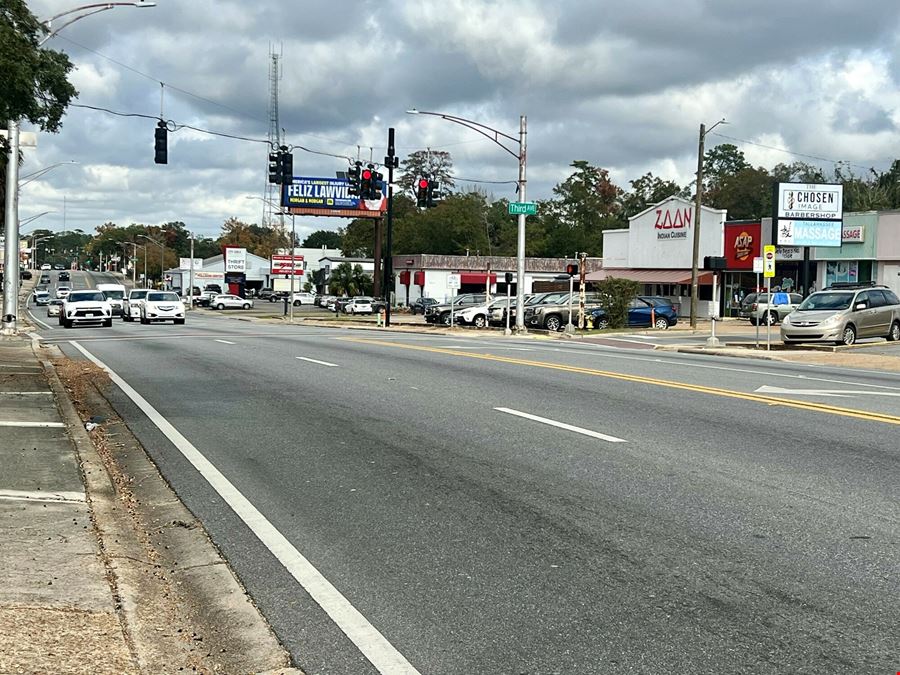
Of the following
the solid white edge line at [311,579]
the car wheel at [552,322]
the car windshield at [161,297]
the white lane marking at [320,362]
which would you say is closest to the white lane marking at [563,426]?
the solid white edge line at [311,579]

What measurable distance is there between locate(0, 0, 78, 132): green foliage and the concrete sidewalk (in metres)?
4.77

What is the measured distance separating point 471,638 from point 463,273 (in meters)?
85.4

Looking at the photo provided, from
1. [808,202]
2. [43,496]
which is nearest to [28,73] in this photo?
[43,496]

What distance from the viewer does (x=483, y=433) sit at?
36.5 feet

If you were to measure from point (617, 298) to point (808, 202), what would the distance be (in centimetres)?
1415

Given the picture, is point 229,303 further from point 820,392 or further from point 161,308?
point 820,392

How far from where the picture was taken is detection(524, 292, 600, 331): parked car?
1719 inches

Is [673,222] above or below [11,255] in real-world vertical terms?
above

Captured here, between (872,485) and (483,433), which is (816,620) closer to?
(872,485)

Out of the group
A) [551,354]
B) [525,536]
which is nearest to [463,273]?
[551,354]

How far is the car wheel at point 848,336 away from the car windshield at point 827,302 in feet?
2.20

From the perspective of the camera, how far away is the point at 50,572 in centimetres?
590

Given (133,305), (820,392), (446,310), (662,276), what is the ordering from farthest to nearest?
1. (662,276)
2. (446,310)
3. (133,305)
4. (820,392)

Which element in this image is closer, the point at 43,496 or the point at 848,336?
the point at 43,496
